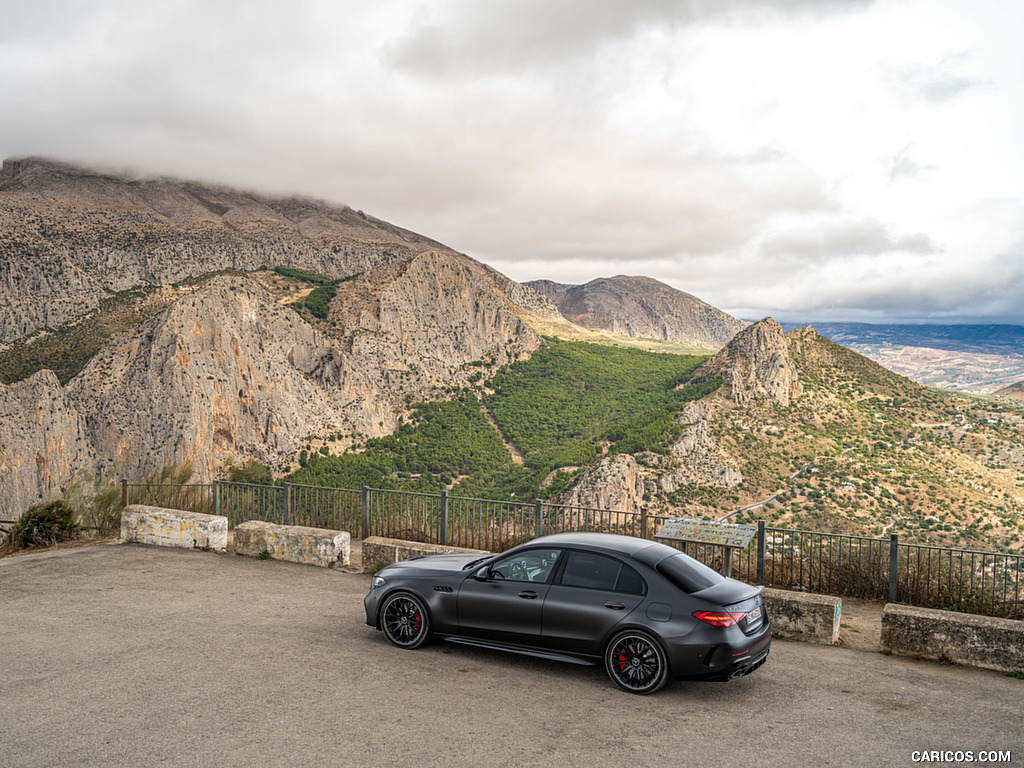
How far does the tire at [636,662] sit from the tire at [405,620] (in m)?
2.12

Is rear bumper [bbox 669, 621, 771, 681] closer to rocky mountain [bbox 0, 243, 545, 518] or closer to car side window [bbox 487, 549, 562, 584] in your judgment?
car side window [bbox 487, 549, 562, 584]

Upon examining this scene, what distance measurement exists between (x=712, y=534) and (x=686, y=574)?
3.20 m

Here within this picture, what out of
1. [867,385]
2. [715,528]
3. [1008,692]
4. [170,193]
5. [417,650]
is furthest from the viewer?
[170,193]

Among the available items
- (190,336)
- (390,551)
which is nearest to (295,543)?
(390,551)

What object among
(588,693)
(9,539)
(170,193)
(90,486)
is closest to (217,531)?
(9,539)

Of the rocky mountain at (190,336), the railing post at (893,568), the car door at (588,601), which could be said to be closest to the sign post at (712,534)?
the railing post at (893,568)

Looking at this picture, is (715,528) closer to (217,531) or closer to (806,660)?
(806,660)

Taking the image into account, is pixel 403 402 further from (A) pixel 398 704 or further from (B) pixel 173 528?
(A) pixel 398 704

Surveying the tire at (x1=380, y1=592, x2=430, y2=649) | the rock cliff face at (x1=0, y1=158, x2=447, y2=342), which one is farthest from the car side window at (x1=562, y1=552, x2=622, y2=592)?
the rock cliff face at (x1=0, y1=158, x2=447, y2=342)

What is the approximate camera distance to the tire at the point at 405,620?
24.1ft

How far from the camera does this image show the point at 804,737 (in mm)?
5492

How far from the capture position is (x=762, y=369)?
78.0 m

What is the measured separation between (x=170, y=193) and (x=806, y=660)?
175 meters

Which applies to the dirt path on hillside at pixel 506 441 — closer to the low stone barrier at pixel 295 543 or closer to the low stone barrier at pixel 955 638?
the low stone barrier at pixel 295 543
